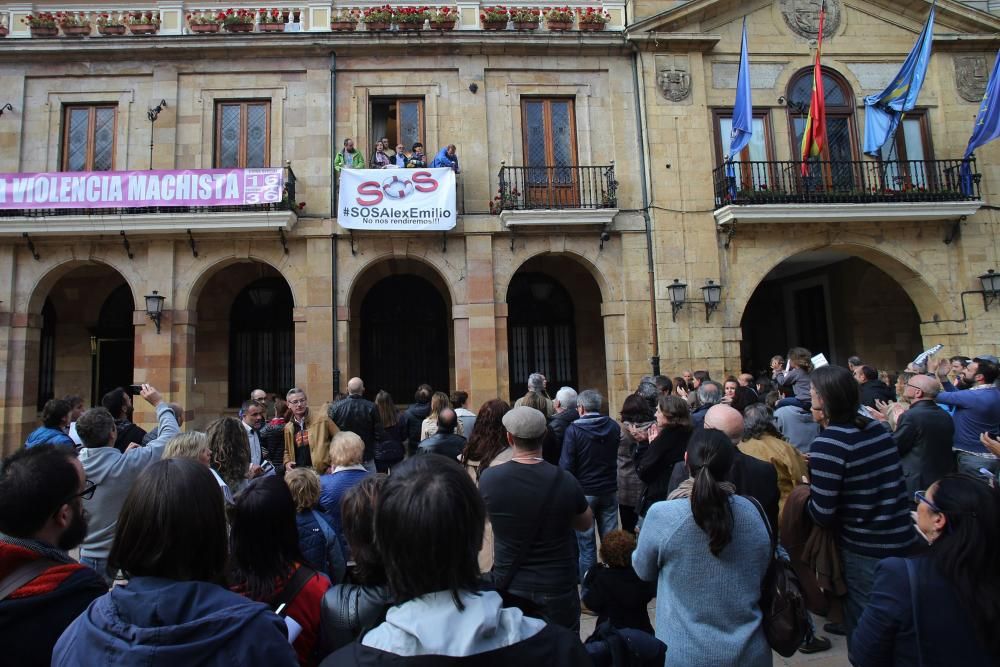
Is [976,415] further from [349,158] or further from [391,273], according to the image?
[391,273]

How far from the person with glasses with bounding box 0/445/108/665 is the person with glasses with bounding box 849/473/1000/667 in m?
2.82

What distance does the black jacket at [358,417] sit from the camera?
279 inches

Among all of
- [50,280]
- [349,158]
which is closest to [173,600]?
[349,158]

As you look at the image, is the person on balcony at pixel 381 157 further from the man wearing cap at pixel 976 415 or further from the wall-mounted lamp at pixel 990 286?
the wall-mounted lamp at pixel 990 286

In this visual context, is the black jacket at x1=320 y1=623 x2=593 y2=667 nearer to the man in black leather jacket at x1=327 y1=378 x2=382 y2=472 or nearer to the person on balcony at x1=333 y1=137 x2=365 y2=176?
the man in black leather jacket at x1=327 y1=378 x2=382 y2=472

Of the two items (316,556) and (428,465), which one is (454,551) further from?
(316,556)

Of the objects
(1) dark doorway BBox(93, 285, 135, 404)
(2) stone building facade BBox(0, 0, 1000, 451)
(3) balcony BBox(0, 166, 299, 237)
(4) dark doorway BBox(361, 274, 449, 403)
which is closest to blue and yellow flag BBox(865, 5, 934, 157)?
(2) stone building facade BBox(0, 0, 1000, 451)

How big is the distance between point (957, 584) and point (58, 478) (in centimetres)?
324

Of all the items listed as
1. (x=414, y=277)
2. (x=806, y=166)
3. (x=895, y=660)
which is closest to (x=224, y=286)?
(x=414, y=277)

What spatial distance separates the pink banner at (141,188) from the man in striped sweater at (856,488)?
444 inches

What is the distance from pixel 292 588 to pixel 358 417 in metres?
4.78

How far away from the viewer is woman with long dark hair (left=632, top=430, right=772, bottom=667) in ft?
8.13

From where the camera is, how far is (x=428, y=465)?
1.76 metres

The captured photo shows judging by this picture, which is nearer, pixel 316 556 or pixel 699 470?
pixel 699 470
